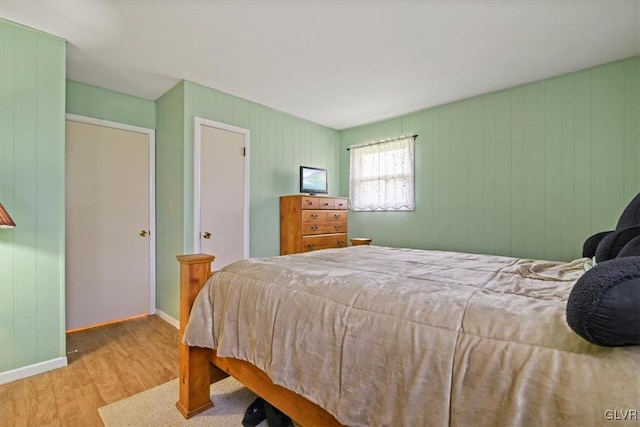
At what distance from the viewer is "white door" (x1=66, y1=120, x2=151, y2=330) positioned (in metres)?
3.03

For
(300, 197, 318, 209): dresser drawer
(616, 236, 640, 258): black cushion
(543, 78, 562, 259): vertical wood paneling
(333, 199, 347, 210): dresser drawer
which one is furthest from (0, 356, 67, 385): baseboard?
(543, 78, 562, 259): vertical wood paneling

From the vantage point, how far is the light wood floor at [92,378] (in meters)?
1.74

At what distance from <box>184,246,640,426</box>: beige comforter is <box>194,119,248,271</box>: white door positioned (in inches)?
68.3

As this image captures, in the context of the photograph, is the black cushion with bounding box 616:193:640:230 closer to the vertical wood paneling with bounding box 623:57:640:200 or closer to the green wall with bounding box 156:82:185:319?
the vertical wood paneling with bounding box 623:57:640:200

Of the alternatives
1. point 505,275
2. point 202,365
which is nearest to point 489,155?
point 505,275

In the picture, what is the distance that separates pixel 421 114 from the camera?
12.6 ft

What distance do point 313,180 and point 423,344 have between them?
3.38 metres

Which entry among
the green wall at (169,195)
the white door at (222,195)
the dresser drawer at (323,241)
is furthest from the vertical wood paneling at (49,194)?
the dresser drawer at (323,241)

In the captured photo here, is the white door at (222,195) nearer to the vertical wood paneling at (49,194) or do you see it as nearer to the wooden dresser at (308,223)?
the wooden dresser at (308,223)

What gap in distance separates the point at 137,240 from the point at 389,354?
11.1 feet

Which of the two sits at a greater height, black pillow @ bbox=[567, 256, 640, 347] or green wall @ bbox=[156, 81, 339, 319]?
green wall @ bbox=[156, 81, 339, 319]

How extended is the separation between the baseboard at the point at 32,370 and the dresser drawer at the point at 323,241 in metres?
2.35

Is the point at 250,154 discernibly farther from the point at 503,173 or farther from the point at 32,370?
the point at 503,173

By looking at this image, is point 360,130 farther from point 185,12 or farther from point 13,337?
point 13,337
